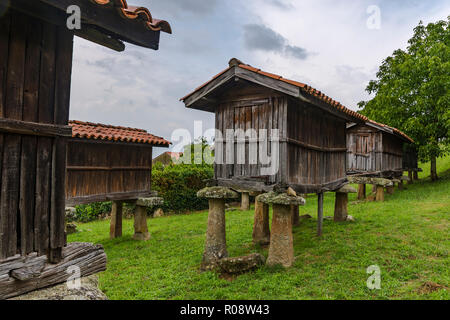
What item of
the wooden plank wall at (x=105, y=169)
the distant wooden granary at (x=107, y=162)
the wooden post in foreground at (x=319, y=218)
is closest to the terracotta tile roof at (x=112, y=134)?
the distant wooden granary at (x=107, y=162)

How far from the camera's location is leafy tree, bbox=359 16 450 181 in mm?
16406

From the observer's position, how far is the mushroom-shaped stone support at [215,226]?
680cm

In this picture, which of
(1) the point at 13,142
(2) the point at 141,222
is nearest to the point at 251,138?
(1) the point at 13,142

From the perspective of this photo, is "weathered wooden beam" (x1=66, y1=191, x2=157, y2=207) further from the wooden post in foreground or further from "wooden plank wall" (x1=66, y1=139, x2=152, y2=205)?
the wooden post in foreground

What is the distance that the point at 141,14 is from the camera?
108 inches

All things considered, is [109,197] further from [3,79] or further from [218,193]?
[3,79]

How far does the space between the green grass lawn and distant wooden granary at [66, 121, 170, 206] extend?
6.18 ft

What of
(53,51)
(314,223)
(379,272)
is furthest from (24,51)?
(314,223)

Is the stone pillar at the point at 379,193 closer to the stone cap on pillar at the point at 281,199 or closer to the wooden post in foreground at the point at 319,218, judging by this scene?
the wooden post in foreground at the point at 319,218

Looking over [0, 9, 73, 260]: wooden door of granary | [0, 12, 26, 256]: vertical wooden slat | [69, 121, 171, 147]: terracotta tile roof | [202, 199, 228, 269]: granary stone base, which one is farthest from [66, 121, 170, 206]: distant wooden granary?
[0, 12, 26, 256]: vertical wooden slat

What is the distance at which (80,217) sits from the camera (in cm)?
1599

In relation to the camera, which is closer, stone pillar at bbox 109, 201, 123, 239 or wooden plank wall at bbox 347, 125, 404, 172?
stone pillar at bbox 109, 201, 123, 239
